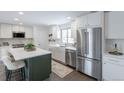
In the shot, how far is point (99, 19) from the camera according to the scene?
9.52 ft

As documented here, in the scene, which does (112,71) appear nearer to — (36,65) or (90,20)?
(90,20)

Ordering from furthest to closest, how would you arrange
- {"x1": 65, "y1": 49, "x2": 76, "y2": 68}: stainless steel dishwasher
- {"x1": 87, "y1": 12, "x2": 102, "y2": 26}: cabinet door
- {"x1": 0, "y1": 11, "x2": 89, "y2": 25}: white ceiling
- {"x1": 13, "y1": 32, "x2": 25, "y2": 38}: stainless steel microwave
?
1. {"x1": 13, "y1": 32, "x2": 25, "y2": 38}: stainless steel microwave
2. {"x1": 65, "y1": 49, "x2": 76, "y2": 68}: stainless steel dishwasher
3. {"x1": 0, "y1": 11, "x2": 89, "y2": 25}: white ceiling
4. {"x1": 87, "y1": 12, "x2": 102, "y2": 26}: cabinet door

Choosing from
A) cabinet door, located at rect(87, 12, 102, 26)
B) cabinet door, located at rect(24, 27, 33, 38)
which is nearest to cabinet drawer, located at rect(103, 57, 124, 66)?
cabinet door, located at rect(87, 12, 102, 26)

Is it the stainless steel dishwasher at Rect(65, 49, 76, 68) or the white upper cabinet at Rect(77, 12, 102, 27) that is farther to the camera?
the stainless steel dishwasher at Rect(65, 49, 76, 68)

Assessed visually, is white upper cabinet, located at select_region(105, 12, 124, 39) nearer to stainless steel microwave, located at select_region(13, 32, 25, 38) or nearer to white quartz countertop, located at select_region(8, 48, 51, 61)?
white quartz countertop, located at select_region(8, 48, 51, 61)

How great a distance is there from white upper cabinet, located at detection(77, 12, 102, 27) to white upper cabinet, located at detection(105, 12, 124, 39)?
228mm

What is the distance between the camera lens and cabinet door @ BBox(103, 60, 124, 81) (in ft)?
7.94

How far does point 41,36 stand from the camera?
709cm

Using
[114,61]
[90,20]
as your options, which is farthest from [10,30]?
[114,61]

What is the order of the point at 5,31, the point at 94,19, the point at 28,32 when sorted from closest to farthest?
the point at 94,19 < the point at 5,31 < the point at 28,32

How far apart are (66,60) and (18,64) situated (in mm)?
2497

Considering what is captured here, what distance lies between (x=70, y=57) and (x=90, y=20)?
6.31 ft
